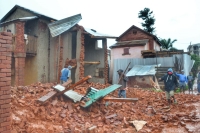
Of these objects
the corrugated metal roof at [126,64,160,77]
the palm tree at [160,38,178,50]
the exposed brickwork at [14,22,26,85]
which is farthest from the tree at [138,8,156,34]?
the exposed brickwork at [14,22,26,85]

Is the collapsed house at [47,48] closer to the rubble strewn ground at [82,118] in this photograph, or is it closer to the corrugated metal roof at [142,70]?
the corrugated metal roof at [142,70]

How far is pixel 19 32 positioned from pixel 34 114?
29.8 feet

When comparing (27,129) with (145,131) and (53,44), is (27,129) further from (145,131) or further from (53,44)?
(53,44)

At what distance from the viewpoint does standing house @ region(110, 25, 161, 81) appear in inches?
953

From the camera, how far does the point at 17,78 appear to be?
1297 cm

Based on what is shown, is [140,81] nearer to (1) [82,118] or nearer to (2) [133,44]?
(2) [133,44]

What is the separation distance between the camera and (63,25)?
43.8 ft

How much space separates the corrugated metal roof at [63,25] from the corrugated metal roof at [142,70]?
20.6ft

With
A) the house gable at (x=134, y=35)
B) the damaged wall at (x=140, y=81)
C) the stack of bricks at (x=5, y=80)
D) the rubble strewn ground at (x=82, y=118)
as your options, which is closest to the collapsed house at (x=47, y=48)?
the damaged wall at (x=140, y=81)

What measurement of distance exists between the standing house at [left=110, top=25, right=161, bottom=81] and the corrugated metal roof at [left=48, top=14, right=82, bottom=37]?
12.6 metres

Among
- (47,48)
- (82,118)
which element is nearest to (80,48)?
(47,48)

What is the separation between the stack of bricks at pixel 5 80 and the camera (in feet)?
10.1

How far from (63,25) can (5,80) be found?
10.8m

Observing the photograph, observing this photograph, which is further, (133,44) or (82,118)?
(133,44)
